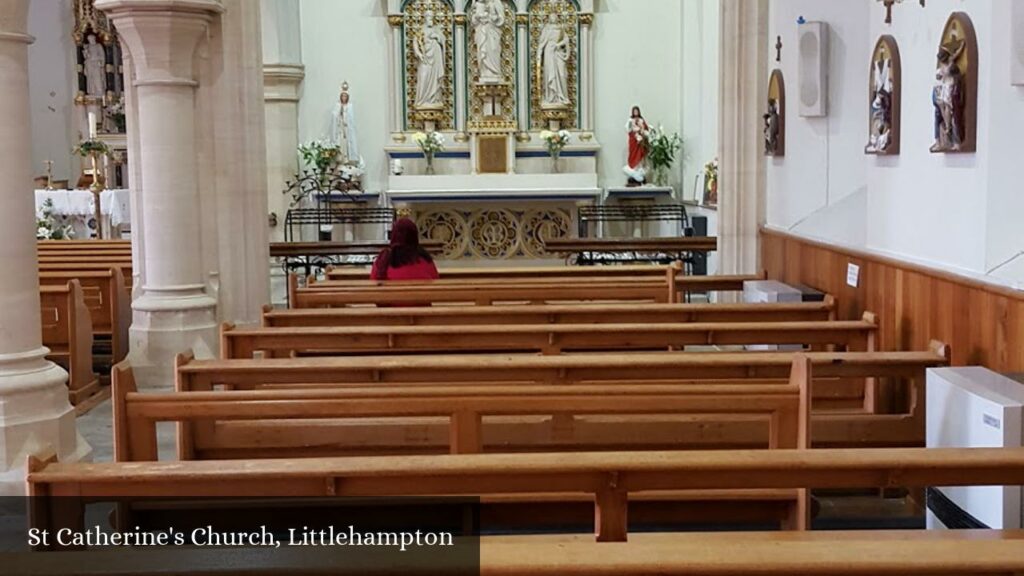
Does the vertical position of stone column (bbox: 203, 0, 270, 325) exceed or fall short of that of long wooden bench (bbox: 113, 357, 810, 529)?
it exceeds it

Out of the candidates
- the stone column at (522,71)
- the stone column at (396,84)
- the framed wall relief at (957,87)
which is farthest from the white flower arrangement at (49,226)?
the framed wall relief at (957,87)

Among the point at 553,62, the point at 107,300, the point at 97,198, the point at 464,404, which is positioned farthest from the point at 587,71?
the point at 464,404

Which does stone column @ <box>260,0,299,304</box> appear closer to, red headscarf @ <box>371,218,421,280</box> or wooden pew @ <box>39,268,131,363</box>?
wooden pew @ <box>39,268,131,363</box>

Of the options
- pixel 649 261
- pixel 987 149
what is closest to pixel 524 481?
pixel 987 149

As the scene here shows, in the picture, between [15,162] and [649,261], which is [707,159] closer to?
[649,261]

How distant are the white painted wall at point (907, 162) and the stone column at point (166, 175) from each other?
4495 millimetres

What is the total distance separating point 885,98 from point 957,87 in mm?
1170

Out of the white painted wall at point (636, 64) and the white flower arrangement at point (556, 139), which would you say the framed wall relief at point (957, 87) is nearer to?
the white flower arrangement at point (556, 139)

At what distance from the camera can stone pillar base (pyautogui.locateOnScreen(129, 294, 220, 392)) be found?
322 inches

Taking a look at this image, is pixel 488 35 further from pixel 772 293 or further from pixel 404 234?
pixel 772 293

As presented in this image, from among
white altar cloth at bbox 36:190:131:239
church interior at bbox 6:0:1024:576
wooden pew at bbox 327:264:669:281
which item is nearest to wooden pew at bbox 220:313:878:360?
church interior at bbox 6:0:1024:576

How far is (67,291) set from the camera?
769cm

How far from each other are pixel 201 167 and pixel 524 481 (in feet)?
21.4

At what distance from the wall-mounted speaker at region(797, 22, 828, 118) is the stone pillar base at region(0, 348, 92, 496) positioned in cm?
534
